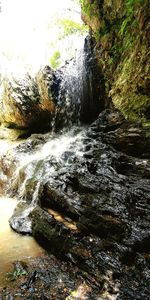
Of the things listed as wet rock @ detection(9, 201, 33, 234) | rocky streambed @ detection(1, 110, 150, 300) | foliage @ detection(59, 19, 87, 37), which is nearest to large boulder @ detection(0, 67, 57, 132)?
foliage @ detection(59, 19, 87, 37)

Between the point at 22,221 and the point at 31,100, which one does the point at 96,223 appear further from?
the point at 31,100

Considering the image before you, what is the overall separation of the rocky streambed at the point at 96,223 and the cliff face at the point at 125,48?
0.53 meters

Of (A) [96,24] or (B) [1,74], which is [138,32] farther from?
(B) [1,74]

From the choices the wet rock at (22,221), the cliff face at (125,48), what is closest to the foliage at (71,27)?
the cliff face at (125,48)

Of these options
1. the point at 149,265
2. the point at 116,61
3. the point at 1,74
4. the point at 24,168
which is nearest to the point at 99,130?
the point at 116,61

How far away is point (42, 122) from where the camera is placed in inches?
499

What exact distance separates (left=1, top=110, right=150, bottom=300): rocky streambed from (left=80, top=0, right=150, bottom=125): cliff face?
53 centimetres

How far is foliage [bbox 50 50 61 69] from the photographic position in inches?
501

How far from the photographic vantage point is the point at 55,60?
511 inches

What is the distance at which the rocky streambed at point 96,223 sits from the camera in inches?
127

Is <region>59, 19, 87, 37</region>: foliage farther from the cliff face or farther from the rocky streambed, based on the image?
the rocky streambed

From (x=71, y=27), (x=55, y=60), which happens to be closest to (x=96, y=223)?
(x=55, y=60)

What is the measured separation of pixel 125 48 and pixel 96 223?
5309mm

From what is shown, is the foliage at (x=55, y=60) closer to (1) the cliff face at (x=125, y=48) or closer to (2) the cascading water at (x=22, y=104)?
Answer: (2) the cascading water at (x=22, y=104)
